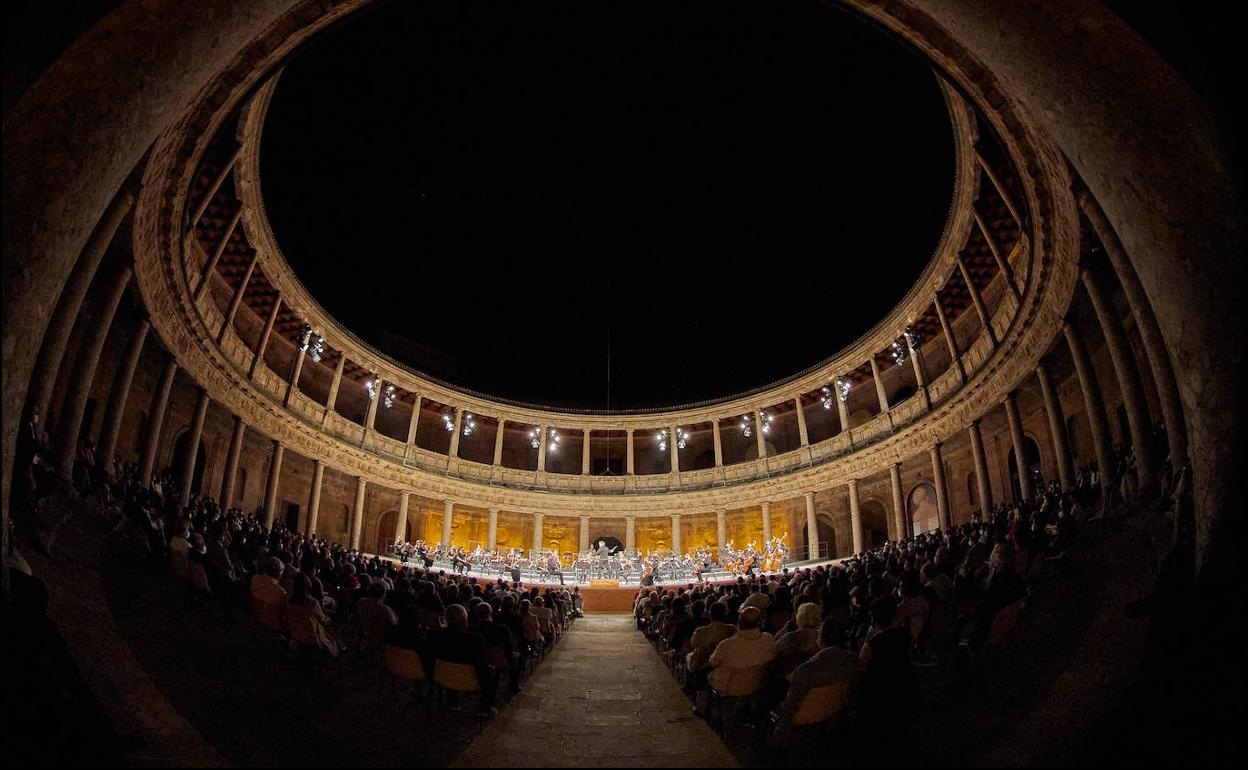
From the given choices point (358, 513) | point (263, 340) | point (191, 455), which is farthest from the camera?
point (358, 513)

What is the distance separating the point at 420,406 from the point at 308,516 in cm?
802

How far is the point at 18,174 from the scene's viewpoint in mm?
2658

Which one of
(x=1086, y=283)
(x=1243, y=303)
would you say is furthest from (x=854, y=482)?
(x=1243, y=303)

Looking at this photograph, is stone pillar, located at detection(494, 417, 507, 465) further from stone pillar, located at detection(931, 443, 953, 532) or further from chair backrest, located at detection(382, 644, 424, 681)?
chair backrest, located at detection(382, 644, 424, 681)

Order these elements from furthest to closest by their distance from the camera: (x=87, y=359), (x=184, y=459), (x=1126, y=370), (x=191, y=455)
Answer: (x=184, y=459) → (x=191, y=455) → (x=87, y=359) → (x=1126, y=370)

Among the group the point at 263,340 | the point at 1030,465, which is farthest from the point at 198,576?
the point at 1030,465

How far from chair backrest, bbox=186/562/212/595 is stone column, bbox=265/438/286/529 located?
17425mm

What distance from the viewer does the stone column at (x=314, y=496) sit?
23656 mm

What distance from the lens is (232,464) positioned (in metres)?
19.8

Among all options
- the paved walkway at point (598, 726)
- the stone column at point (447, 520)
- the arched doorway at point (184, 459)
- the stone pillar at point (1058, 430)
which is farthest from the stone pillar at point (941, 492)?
the arched doorway at point (184, 459)

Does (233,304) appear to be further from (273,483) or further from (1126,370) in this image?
(1126,370)

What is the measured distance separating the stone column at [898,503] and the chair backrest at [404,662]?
23.1 m

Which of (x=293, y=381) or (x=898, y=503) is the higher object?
(x=293, y=381)

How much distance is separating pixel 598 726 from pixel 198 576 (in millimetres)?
5007
